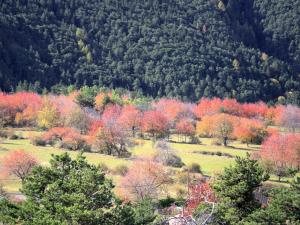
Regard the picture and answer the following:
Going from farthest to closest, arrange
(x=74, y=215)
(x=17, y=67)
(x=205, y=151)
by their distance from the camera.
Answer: (x=17, y=67)
(x=205, y=151)
(x=74, y=215)

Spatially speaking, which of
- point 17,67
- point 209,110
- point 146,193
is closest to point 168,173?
point 146,193

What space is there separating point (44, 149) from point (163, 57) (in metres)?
118

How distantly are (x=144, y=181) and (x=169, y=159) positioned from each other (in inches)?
651

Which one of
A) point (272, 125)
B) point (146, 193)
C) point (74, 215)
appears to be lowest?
point (272, 125)

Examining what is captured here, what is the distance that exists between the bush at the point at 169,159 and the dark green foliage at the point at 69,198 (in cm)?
3975

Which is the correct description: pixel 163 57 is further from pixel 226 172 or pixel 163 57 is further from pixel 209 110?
pixel 226 172

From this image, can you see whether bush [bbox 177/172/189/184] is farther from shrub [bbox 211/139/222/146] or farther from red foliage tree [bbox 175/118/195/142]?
red foliage tree [bbox 175/118/195/142]

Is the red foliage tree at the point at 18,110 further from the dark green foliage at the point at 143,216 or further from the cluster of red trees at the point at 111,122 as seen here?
the dark green foliage at the point at 143,216

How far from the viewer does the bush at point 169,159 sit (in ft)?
227

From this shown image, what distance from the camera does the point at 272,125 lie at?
12888cm

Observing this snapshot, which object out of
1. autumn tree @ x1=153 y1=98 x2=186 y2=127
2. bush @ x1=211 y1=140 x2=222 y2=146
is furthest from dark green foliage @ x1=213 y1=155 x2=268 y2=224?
autumn tree @ x1=153 y1=98 x2=186 y2=127

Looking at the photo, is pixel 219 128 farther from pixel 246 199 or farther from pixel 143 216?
pixel 246 199

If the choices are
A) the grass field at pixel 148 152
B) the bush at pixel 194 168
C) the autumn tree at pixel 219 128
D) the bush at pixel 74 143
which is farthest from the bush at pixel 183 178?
the autumn tree at pixel 219 128

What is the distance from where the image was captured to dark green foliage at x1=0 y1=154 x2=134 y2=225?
27.0m
